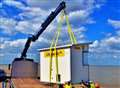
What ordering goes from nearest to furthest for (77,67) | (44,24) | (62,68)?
1. (77,67)
2. (62,68)
3. (44,24)

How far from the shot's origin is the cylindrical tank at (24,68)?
114 feet

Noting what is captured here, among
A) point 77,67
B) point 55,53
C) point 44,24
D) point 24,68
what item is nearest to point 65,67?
point 77,67

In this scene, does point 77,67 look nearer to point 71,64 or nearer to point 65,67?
point 71,64

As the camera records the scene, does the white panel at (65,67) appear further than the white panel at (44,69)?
No

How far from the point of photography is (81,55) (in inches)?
893

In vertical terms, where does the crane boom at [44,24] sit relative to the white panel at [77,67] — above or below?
above

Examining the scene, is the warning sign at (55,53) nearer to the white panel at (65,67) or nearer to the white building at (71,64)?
the white building at (71,64)

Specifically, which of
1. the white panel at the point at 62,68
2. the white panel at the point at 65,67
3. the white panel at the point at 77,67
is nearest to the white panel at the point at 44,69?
the white panel at the point at 62,68

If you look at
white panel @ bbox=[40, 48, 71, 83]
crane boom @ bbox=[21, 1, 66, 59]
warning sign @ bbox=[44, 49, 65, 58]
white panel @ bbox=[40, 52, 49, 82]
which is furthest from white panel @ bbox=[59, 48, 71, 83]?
crane boom @ bbox=[21, 1, 66, 59]

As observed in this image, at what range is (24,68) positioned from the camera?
115ft

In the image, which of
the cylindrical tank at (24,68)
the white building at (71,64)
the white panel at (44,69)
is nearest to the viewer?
the white building at (71,64)

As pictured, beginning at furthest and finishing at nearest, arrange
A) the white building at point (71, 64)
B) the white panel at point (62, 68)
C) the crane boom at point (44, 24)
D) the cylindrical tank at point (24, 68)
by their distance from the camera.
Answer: the cylindrical tank at point (24, 68)
the crane boom at point (44, 24)
the white panel at point (62, 68)
the white building at point (71, 64)

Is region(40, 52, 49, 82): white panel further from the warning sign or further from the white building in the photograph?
the white building

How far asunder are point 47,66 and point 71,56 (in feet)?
13.3
